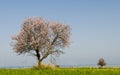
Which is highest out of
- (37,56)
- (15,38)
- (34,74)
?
(15,38)

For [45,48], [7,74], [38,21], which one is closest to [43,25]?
[38,21]

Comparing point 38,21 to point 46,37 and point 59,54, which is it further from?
point 59,54

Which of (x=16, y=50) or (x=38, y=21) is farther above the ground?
(x=38, y=21)

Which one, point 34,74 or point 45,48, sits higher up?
point 45,48

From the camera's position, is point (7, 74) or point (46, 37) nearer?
point (7, 74)

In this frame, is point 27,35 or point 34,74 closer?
point 34,74

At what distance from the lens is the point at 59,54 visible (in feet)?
218

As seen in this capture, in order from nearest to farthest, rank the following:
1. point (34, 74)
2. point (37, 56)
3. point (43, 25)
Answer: point (34, 74), point (37, 56), point (43, 25)

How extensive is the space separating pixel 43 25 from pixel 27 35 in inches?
165

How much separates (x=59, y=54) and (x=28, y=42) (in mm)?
7199

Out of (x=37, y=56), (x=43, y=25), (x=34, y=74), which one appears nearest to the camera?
(x=34, y=74)

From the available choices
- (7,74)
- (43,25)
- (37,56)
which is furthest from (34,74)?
(43,25)

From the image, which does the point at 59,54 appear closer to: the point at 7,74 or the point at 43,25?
A: the point at 43,25

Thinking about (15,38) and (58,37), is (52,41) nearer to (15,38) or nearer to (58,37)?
(58,37)
